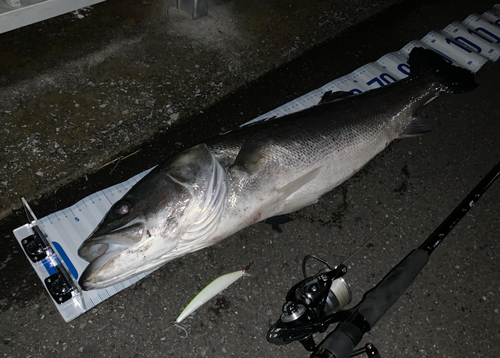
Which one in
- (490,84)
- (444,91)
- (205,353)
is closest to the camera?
(205,353)

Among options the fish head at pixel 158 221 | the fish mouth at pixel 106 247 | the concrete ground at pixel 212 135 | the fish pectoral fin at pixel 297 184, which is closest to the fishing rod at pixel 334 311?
the concrete ground at pixel 212 135

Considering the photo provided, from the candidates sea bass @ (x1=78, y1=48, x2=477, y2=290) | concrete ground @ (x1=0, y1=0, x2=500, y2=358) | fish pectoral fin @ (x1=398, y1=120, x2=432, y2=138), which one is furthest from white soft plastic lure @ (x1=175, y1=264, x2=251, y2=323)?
fish pectoral fin @ (x1=398, y1=120, x2=432, y2=138)

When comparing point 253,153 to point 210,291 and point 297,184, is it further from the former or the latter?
point 210,291

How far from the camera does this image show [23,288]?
2486 mm

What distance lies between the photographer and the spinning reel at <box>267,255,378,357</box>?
2205mm

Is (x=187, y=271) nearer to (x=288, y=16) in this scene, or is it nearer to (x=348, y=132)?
(x=348, y=132)

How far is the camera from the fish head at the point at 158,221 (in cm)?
200

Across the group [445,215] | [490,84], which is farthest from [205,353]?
[490,84]

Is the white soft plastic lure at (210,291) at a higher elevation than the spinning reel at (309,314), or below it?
below

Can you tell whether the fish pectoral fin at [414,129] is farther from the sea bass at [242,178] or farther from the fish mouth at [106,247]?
the fish mouth at [106,247]

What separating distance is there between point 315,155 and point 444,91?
1.78 m

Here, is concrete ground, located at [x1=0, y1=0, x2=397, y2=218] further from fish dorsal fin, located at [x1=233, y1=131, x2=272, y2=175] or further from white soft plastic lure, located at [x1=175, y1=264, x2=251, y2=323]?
white soft plastic lure, located at [x1=175, y1=264, x2=251, y2=323]

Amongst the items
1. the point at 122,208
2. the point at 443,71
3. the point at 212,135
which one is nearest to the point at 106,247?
the point at 122,208

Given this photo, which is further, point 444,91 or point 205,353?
point 444,91
